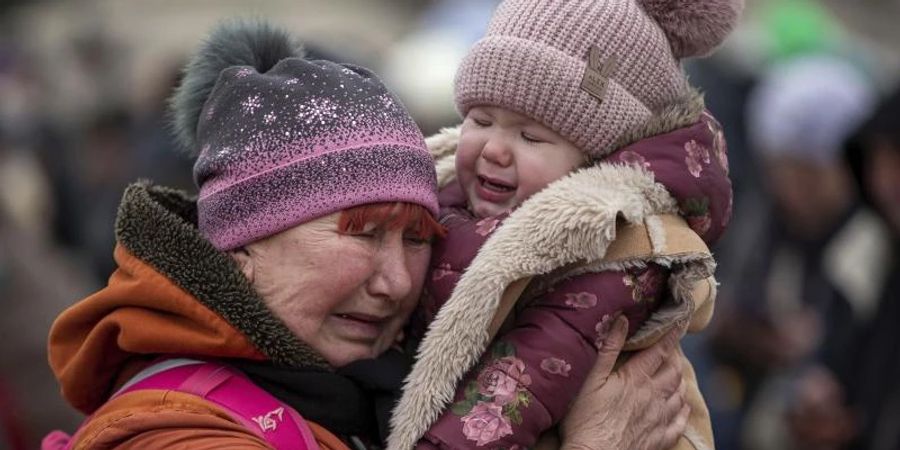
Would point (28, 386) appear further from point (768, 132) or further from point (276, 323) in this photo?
point (768, 132)

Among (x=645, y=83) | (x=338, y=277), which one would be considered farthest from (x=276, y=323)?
(x=645, y=83)

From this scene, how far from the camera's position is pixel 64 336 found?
3.51 meters

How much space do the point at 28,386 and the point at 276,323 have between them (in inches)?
98.0

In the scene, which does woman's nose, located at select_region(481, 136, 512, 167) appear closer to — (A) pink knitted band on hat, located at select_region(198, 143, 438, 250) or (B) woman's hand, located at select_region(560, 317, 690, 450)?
(A) pink knitted band on hat, located at select_region(198, 143, 438, 250)

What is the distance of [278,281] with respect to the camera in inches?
132

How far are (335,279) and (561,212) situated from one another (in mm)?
474

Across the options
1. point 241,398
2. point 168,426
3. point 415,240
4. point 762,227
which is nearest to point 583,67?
point 415,240

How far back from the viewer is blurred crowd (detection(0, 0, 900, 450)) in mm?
5992

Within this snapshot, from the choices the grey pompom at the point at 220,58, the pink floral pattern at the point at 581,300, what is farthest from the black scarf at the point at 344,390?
the grey pompom at the point at 220,58

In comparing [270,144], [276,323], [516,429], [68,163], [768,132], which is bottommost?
[68,163]

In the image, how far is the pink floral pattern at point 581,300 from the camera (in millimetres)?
3357

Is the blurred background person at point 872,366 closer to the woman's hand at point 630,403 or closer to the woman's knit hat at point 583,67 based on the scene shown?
the woman's hand at point 630,403

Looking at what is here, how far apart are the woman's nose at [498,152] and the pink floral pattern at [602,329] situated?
0.41 metres

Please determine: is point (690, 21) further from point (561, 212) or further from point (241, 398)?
point (241, 398)
